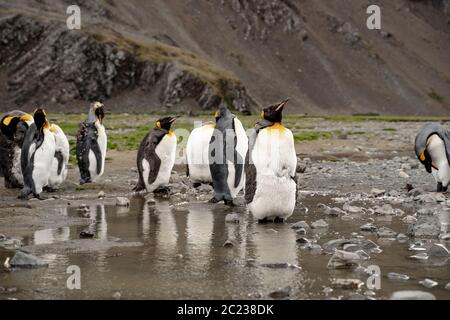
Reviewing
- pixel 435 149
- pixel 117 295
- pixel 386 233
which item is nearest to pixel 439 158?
pixel 435 149

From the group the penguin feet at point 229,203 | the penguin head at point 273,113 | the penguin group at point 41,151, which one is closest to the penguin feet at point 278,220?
the penguin head at point 273,113

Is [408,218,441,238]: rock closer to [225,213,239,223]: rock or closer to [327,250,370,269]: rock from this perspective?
[327,250,370,269]: rock

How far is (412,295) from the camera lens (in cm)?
507

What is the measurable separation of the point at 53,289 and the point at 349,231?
12.0ft

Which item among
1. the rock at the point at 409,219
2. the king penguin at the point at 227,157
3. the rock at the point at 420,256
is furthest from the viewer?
the king penguin at the point at 227,157

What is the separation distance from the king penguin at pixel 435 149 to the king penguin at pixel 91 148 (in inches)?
220

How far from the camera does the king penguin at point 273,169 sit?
351 inches

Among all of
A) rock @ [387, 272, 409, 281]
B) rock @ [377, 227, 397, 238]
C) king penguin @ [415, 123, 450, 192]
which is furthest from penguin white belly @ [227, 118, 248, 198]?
rock @ [387, 272, 409, 281]

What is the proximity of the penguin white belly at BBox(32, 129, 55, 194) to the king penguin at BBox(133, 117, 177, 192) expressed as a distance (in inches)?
59.0

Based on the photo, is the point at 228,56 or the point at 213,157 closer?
the point at 213,157

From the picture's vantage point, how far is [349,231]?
8062 mm

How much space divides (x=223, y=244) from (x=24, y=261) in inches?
79.0

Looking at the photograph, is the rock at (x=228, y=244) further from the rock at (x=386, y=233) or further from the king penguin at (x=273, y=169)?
the king penguin at (x=273, y=169)

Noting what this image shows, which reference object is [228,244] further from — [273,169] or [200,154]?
[200,154]
